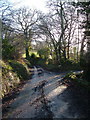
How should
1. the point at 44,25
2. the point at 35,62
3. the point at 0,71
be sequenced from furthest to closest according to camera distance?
the point at 35,62, the point at 44,25, the point at 0,71

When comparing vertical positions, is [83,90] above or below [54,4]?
below

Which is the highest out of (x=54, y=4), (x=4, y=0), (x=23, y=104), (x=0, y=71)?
(x=54, y=4)

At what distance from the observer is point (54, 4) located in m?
21.4

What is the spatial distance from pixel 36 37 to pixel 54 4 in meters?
9.95

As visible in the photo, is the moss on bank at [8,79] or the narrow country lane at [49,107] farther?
the moss on bank at [8,79]

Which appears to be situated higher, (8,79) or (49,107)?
(8,79)

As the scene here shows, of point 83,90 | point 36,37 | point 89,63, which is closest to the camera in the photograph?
point 83,90

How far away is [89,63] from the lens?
836 centimetres

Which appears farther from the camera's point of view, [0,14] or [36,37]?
[36,37]

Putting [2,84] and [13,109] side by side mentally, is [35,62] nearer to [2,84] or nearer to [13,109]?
[2,84]

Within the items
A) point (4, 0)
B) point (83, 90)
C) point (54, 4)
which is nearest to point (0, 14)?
point (4, 0)

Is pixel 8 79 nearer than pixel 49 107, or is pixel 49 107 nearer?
pixel 49 107

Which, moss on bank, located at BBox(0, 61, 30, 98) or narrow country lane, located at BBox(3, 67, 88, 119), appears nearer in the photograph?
narrow country lane, located at BBox(3, 67, 88, 119)

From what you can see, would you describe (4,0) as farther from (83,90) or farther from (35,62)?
(35,62)
